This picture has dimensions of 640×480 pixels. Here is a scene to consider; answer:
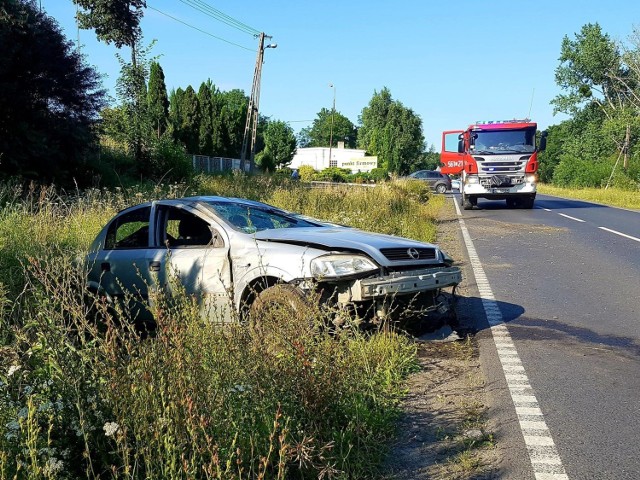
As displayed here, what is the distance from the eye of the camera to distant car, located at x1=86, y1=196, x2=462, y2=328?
5188mm

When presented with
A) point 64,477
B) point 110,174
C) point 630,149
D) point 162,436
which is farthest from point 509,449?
point 630,149

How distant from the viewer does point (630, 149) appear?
185 feet

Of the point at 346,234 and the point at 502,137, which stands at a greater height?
the point at 502,137

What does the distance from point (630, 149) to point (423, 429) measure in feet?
197

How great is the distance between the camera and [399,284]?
5277 mm

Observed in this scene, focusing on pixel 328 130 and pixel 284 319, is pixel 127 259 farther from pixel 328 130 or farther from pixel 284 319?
pixel 328 130

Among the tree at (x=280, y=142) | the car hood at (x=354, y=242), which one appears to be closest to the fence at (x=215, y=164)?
the car hood at (x=354, y=242)

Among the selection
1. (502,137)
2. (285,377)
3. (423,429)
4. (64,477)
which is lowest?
(423,429)

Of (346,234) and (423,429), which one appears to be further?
(346,234)

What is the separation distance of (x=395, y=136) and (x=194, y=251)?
89.7 meters

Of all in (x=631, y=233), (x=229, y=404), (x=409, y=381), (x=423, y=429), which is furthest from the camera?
(x=631, y=233)

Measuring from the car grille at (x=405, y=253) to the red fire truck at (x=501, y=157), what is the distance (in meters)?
18.6

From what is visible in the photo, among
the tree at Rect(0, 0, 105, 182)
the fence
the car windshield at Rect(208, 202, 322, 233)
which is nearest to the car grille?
the car windshield at Rect(208, 202, 322, 233)

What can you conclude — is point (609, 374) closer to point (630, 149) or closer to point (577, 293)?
point (577, 293)
